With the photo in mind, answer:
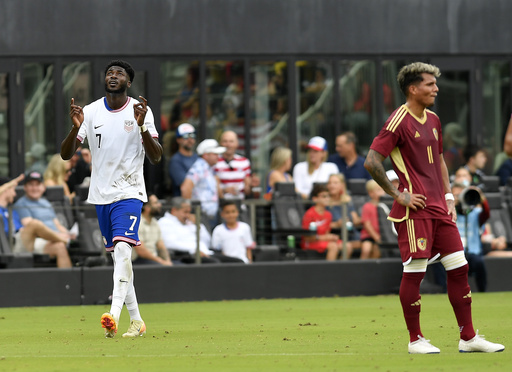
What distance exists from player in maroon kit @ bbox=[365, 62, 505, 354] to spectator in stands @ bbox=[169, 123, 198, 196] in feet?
26.9

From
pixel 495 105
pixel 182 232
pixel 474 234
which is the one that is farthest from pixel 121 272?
pixel 495 105

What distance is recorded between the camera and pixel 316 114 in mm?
18734

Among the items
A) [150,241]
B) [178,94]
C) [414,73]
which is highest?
[178,94]

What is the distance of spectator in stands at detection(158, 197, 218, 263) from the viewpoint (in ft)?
47.2

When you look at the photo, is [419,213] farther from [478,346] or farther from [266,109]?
[266,109]

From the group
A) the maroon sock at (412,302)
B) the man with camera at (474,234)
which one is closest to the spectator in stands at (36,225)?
the man with camera at (474,234)

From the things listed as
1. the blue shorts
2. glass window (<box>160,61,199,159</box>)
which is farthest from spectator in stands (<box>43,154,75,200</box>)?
the blue shorts

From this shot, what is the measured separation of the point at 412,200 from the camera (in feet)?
25.4

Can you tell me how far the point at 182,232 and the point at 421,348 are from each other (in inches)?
277

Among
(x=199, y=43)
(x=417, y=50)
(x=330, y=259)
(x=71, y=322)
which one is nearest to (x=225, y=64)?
(x=199, y=43)

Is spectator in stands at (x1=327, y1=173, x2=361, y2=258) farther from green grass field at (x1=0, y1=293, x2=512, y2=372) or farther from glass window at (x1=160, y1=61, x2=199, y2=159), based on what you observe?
glass window at (x1=160, y1=61, x2=199, y2=159)

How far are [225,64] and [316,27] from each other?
1.59m

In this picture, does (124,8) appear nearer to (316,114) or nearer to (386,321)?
(316,114)

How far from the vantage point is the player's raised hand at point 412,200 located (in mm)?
7750
